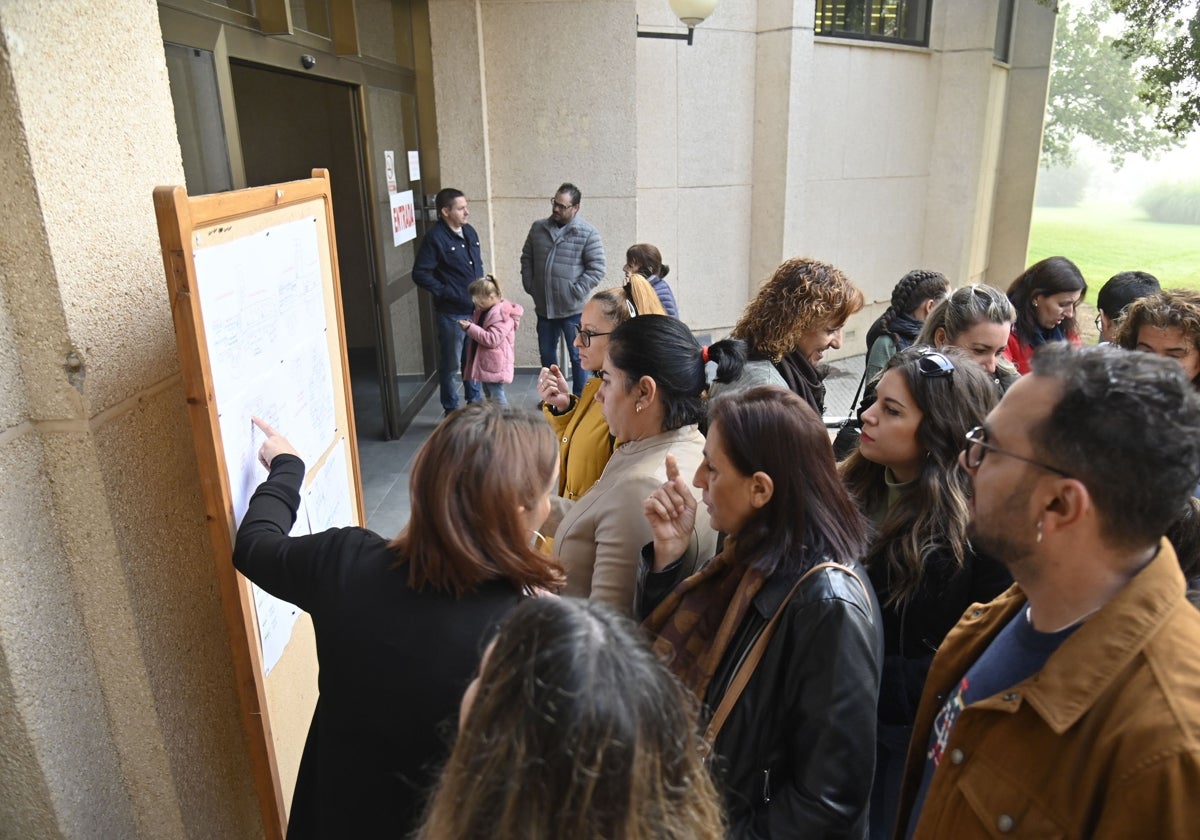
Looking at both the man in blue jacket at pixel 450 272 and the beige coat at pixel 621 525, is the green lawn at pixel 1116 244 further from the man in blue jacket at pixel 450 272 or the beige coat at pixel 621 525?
the beige coat at pixel 621 525

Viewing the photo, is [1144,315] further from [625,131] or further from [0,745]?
[625,131]

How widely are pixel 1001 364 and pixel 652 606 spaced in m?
2.17

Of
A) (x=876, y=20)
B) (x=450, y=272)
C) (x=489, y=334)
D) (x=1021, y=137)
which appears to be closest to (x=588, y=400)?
(x=489, y=334)

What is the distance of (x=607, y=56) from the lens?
7750 mm

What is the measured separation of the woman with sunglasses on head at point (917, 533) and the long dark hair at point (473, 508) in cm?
103

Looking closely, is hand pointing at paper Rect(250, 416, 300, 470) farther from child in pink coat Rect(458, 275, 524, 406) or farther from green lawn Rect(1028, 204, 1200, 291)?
green lawn Rect(1028, 204, 1200, 291)

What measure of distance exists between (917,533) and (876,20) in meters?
10.2

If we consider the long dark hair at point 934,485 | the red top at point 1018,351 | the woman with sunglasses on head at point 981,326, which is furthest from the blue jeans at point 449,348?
the long dark hair at point 934,485

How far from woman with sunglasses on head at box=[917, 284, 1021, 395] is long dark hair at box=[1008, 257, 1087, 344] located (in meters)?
0.88

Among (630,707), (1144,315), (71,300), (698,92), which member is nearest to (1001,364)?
(1144,315)

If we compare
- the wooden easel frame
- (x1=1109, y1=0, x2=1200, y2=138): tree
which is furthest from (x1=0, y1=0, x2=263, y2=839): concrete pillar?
(x1=1109, y1=0, x2=1200, y2=138): tree

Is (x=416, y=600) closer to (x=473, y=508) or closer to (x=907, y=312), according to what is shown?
(x=473, y=508)

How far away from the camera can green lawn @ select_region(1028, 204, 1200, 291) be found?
53.4 ft

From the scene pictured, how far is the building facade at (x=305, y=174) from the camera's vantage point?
153cm
